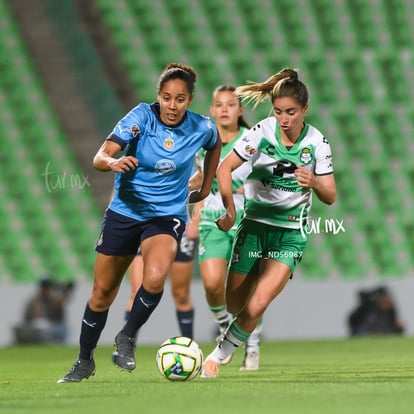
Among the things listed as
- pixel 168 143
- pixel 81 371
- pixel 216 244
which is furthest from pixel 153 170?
pixel 216 244

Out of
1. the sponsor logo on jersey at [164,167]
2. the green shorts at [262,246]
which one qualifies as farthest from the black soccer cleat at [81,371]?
the sponsor logo on jersey at [164,167]

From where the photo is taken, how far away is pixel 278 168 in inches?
266

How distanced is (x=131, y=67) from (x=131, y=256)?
33.5 ft

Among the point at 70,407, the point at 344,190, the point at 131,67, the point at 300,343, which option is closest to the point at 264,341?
the point at 300,343

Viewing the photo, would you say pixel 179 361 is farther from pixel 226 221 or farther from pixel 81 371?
pixel 226 221

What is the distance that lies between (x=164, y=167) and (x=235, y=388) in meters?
1.34

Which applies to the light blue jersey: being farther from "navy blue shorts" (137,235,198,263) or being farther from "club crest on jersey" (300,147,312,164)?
"navy blue shorts" (137,235,198,263)

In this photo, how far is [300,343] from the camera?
12805 millimetres

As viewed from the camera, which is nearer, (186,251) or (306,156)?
(306,156)

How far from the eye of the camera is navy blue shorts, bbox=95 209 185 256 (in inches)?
253

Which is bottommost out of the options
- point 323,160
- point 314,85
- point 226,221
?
point 226,221

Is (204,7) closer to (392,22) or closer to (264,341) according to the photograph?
(392,22)

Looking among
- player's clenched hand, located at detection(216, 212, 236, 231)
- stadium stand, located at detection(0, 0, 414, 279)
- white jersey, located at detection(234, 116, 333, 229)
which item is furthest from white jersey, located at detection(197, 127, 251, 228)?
stadium stand, located at detection(0, 0, 414, 279)

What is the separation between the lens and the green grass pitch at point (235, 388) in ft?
15.9
